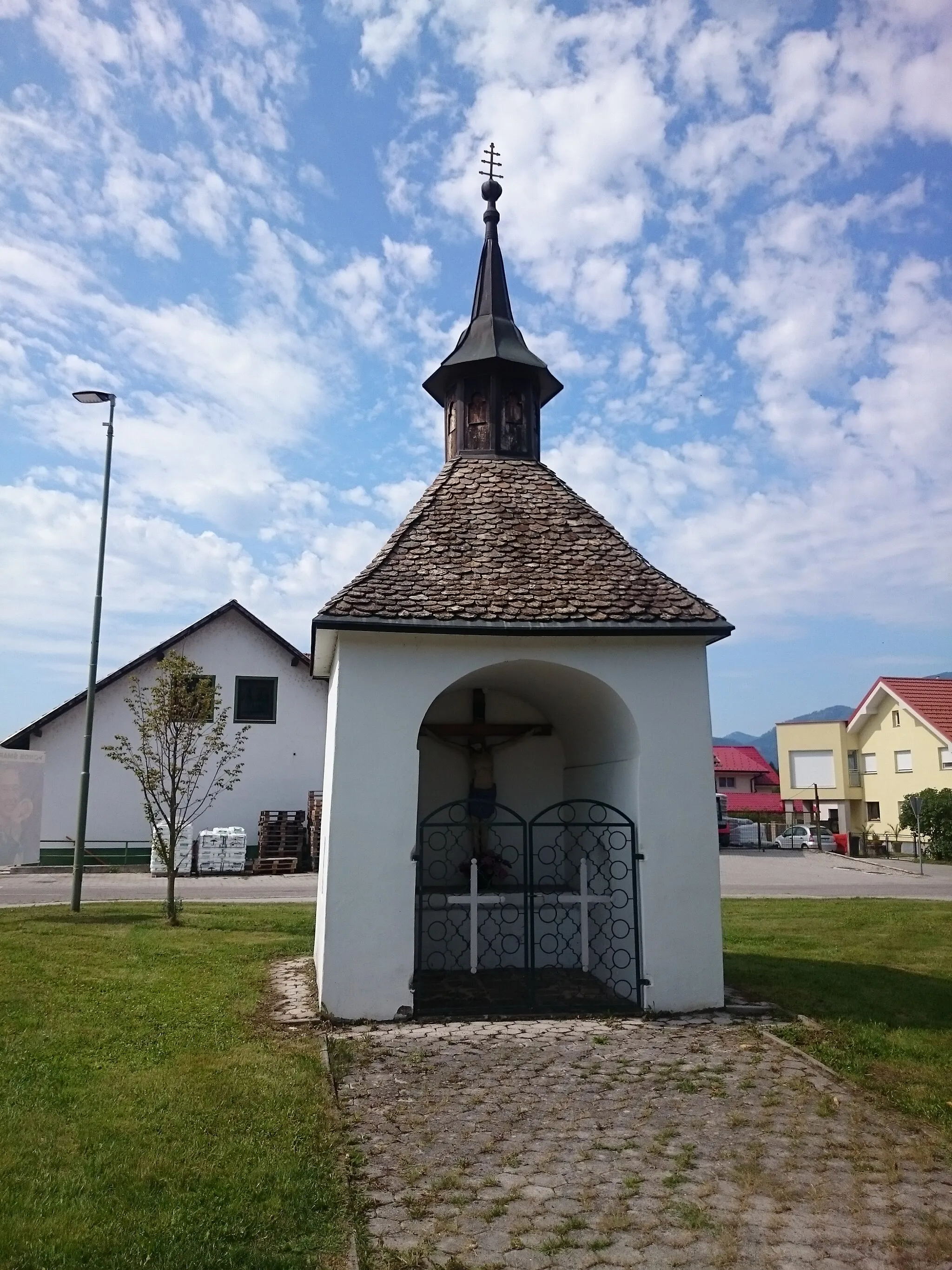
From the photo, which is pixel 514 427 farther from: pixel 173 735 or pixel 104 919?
pixel 104 919

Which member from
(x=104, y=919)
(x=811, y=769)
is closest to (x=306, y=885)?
(x=104, y=919)

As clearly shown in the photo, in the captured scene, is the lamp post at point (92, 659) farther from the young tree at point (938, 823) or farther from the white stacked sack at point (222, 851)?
the young tree at point (938, 823)

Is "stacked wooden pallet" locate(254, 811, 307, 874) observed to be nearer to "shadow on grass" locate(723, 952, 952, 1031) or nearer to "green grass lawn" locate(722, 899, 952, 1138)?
"green grass lawn" locate(722, 899, 952, 1138)

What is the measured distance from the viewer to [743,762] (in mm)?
69312

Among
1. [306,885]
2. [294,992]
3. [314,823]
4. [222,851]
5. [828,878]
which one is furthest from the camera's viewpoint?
[314,823]

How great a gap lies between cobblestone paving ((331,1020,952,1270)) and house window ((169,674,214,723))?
8.56 metres

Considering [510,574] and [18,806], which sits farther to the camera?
[510,574]

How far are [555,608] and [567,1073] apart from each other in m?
4.13

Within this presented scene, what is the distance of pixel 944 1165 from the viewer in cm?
498

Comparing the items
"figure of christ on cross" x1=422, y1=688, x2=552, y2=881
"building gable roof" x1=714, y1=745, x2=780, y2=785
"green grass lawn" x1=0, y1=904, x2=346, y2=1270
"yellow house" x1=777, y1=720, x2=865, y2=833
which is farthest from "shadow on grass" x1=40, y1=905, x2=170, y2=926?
"building gable roof" x1=714, y1=745, x2=780, y2=785

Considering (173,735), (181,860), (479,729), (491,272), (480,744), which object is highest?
(491,272)

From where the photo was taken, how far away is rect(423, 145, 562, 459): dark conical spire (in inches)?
488

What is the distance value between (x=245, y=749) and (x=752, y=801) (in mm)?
45161

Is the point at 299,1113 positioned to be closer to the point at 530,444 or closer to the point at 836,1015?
the point at 836,1015
